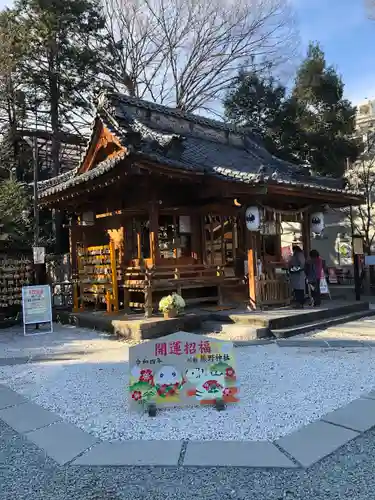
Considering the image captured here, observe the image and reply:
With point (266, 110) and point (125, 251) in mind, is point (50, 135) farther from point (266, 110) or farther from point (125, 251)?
point (125, 251)

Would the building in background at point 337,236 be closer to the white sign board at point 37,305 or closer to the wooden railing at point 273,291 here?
the wooden railing at point 273,291

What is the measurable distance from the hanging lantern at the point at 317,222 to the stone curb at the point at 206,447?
7.69 m

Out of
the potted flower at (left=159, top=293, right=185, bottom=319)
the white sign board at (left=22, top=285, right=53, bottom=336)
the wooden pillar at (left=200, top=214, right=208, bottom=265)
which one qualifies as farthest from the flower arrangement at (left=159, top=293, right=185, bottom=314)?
the white sign board at (left=22, top=285, right=53, bottom=336)

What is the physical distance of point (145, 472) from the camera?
3055 millimetres

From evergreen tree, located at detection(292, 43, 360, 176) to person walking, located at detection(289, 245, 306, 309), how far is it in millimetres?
9095

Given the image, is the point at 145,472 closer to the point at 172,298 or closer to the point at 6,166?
the point at 172,298

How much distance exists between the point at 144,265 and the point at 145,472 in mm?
6559

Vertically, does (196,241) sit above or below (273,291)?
above

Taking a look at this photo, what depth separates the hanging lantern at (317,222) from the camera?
11.2m

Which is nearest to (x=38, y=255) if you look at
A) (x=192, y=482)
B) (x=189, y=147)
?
(x=189, y=147)

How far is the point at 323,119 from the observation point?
703 inches

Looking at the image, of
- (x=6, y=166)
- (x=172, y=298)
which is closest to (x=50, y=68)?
(x=6, y=166)

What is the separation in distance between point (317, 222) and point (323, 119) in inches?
334

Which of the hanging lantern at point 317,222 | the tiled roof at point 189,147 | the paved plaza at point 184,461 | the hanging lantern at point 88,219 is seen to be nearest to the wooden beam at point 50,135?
the tiled roof at point 189,147
